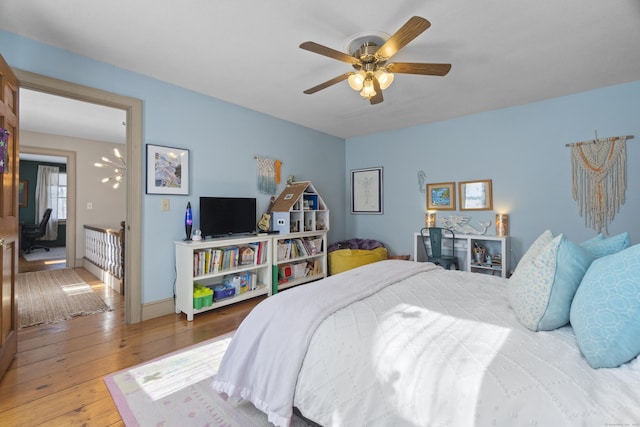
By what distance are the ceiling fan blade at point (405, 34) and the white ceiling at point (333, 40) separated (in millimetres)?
281

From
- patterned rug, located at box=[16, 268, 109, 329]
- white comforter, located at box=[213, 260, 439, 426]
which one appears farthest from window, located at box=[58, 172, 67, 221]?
white comforter, located at box=[213, 260, 439, 426]

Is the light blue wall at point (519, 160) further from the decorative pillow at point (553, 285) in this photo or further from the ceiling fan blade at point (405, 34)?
the decorative pillow at point (553, 285)

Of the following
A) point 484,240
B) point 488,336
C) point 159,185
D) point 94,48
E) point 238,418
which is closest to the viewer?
point 488,336

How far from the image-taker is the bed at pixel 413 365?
0.83 metres

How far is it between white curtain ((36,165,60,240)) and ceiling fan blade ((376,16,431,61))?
9.16 meters

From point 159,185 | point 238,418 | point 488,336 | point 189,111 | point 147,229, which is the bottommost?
point 238,418

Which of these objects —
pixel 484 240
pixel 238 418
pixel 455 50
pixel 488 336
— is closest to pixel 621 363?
pixel 488 336

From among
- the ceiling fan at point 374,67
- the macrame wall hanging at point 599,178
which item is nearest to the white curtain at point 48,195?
the ceiling fan at point 374,67

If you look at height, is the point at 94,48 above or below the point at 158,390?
above

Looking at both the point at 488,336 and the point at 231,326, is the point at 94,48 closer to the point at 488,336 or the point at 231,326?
the point at 231,326

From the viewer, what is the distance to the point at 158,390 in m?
1.73

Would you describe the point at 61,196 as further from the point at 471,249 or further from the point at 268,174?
the point at 471,249

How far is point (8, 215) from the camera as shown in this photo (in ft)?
6.32

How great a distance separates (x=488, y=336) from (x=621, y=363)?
361 mm
